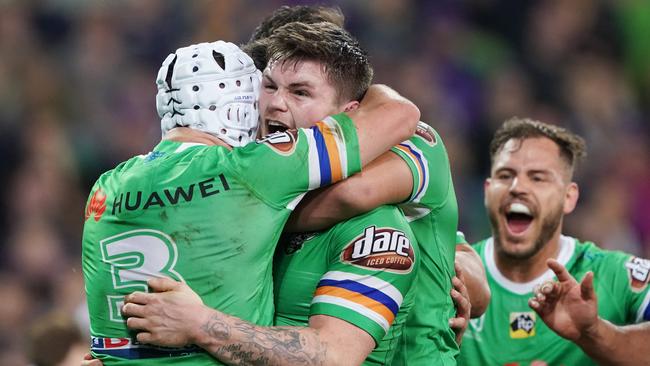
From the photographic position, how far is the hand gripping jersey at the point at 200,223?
3615 millimetres

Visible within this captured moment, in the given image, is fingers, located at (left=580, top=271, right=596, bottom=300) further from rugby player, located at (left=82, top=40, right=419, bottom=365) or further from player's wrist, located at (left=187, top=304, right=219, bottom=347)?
player's wrist, located at (left=187, top=304, right=219, bottom=347)

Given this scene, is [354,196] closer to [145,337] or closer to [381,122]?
[381,122]

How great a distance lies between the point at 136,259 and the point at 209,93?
673 mm

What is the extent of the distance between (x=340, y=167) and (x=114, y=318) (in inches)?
38.6

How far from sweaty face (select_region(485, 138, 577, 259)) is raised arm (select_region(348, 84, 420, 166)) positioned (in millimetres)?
2088

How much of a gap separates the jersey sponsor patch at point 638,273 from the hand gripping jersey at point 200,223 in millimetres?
2544

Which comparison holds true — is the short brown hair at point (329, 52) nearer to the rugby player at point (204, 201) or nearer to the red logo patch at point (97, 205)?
the rugby player at point (204, 201)

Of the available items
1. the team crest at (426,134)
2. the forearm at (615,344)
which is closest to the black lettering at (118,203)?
the team crest at (426,134)

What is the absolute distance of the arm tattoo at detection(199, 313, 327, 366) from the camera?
359 centimetres

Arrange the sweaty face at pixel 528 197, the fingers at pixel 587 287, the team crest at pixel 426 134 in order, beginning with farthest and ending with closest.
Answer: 1. the sweaty face at pixel 528 197
2. the fingers at pixel 587 287
3. the team crest at pixel 426 134

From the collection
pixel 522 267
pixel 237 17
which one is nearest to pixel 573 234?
pixel 522 267

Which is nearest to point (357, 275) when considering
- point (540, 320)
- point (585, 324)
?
point (585, 324)

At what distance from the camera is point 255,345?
3.62m

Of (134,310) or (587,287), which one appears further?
(587,287)
